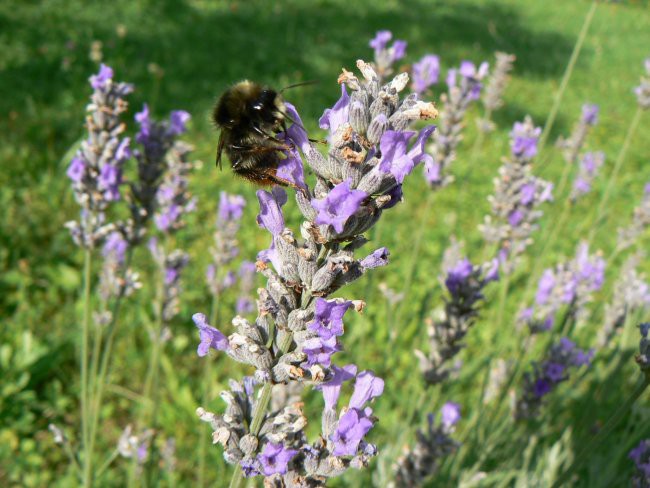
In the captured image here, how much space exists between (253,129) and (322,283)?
62 cm

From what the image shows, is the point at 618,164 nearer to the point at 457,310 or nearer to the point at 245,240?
the point at 457,310

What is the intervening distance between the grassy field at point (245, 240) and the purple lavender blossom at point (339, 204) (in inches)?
32.7

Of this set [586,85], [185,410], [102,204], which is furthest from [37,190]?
[586,85]

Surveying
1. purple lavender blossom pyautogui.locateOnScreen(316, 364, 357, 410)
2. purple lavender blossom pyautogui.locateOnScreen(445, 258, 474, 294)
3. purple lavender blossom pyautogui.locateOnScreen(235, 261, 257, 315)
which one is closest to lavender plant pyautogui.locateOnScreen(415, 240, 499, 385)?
purple lavender blossom pyautogui.locateOnScreen(445, 258, 474, 294)

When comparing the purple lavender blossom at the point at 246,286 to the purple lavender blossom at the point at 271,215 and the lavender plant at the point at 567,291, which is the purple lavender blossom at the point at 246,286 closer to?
the lavender plant at the point at 567,291

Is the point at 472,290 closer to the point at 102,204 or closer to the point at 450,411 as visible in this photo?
the point at 450,411

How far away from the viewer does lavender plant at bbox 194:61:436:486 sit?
105cm

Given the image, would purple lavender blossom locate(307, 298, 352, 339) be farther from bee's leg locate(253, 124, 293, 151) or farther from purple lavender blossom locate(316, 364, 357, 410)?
bee's leg locate(253, 124, 293, 151)

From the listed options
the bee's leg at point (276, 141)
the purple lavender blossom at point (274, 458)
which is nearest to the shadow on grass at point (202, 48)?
the bee's leg at point (276, 141)

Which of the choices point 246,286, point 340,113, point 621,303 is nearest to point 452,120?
point 621,303

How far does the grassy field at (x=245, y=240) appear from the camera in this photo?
9.65 feet

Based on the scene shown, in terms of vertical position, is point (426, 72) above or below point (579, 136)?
below

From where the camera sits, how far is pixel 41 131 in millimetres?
5164

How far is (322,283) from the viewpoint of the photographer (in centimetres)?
106
